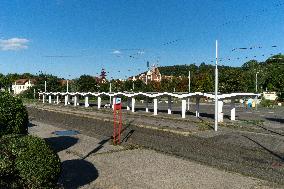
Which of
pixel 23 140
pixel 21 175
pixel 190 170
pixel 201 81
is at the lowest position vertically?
pixel 190 170

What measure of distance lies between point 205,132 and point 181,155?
1019 cm

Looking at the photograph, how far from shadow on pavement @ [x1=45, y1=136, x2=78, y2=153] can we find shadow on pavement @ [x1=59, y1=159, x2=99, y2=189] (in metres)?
4.11

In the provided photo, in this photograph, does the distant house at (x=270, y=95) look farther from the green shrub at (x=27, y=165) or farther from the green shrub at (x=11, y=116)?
the green shrub at (x=27, y=165)

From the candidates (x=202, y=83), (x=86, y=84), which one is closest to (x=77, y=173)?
(x=202, y=83)

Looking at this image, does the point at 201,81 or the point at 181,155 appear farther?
the point at 201,81

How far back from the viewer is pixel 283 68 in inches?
4449

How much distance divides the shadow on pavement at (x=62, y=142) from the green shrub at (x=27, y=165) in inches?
A: 430

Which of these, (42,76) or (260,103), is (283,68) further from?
(42,76)

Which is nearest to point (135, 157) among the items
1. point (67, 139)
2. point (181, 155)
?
point (181, 155)

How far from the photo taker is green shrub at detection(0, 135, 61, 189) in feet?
34.7

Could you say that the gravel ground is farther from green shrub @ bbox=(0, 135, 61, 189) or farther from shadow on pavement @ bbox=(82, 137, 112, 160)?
green shrub @ bbox=(0, 135, 61, 189)

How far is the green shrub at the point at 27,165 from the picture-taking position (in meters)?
10.6

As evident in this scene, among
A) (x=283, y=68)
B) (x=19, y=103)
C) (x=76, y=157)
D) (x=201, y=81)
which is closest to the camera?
(x=19, y=103)

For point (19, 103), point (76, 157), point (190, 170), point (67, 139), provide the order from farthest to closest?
point (67, 139) → point (76, 157) → point (19, 103) → point (190, 170)
